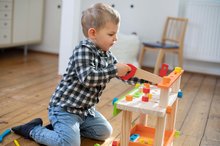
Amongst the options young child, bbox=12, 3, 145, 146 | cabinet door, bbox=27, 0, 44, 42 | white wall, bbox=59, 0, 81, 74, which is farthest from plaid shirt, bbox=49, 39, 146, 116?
cabinet door, bbox=27, 0, 44, 42

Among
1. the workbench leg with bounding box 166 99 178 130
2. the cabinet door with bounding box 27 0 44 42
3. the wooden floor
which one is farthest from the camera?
the cabinet door with bounding box 27 0 44 42

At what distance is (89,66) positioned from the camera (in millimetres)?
1229

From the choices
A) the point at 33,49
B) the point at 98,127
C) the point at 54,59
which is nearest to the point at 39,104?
the point at 98,127

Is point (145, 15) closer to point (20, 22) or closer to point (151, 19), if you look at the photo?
point (151, 19)

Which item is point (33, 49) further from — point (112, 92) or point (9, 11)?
point (112, 92)

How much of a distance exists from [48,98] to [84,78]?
86 cm

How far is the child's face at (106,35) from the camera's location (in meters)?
1.27

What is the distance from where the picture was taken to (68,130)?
4.23 feet

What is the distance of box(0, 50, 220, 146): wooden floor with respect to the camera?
159cm

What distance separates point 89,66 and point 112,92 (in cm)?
108

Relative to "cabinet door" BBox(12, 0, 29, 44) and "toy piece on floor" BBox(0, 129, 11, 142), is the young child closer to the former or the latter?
"toy piece on floor" BBox(0, 129, 11, 142)

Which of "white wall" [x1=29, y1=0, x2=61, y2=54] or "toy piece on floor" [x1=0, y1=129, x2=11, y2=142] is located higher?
"white wall" [x1=29, y1=0, x2=61, y2=54]

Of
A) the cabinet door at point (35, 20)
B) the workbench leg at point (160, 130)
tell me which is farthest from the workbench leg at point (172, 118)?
the cabinet door at point (35, 20)

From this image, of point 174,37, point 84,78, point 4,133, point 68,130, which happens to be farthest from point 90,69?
point 174,37
